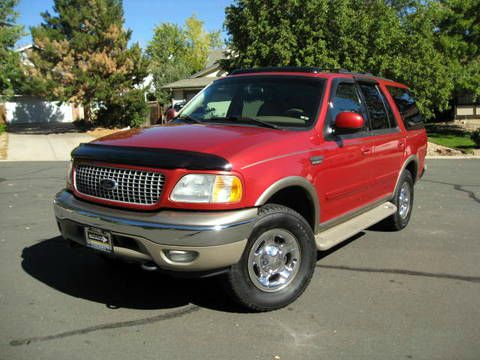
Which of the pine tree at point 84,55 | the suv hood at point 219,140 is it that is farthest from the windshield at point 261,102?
the pine tree at point 84,55

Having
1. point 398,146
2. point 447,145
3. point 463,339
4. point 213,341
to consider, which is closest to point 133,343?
point 213,341

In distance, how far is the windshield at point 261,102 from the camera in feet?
14.3

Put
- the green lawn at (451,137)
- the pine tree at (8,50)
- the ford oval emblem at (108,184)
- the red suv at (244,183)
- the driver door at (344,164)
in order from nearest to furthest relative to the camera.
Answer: the red suv at (244,183)
the ford oval emblem at (108,184)
the driver door at (344,164)
the green lawn at (451,137)
the pine tree at (8,50)

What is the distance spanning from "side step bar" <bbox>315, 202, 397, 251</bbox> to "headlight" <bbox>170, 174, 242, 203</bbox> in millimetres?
1206

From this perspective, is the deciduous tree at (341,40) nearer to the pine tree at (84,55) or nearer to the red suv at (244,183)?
the pine tree at (84,55)

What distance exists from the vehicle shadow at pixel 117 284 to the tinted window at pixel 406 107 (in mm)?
3329

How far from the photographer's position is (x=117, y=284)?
4.36 meters

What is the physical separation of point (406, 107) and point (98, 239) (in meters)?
4.43

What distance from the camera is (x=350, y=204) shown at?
475cm

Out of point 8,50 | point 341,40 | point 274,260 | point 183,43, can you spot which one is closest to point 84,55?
point 8,50

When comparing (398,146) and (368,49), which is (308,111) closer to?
(398,146)

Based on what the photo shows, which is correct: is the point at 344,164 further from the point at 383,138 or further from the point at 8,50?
the point at 8,50

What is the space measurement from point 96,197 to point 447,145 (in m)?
17.7

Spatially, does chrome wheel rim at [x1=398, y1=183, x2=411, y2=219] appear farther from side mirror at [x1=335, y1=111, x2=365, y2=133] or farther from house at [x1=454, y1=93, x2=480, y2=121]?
house at [x1=454, y1=93, x2=480, y2=121]
